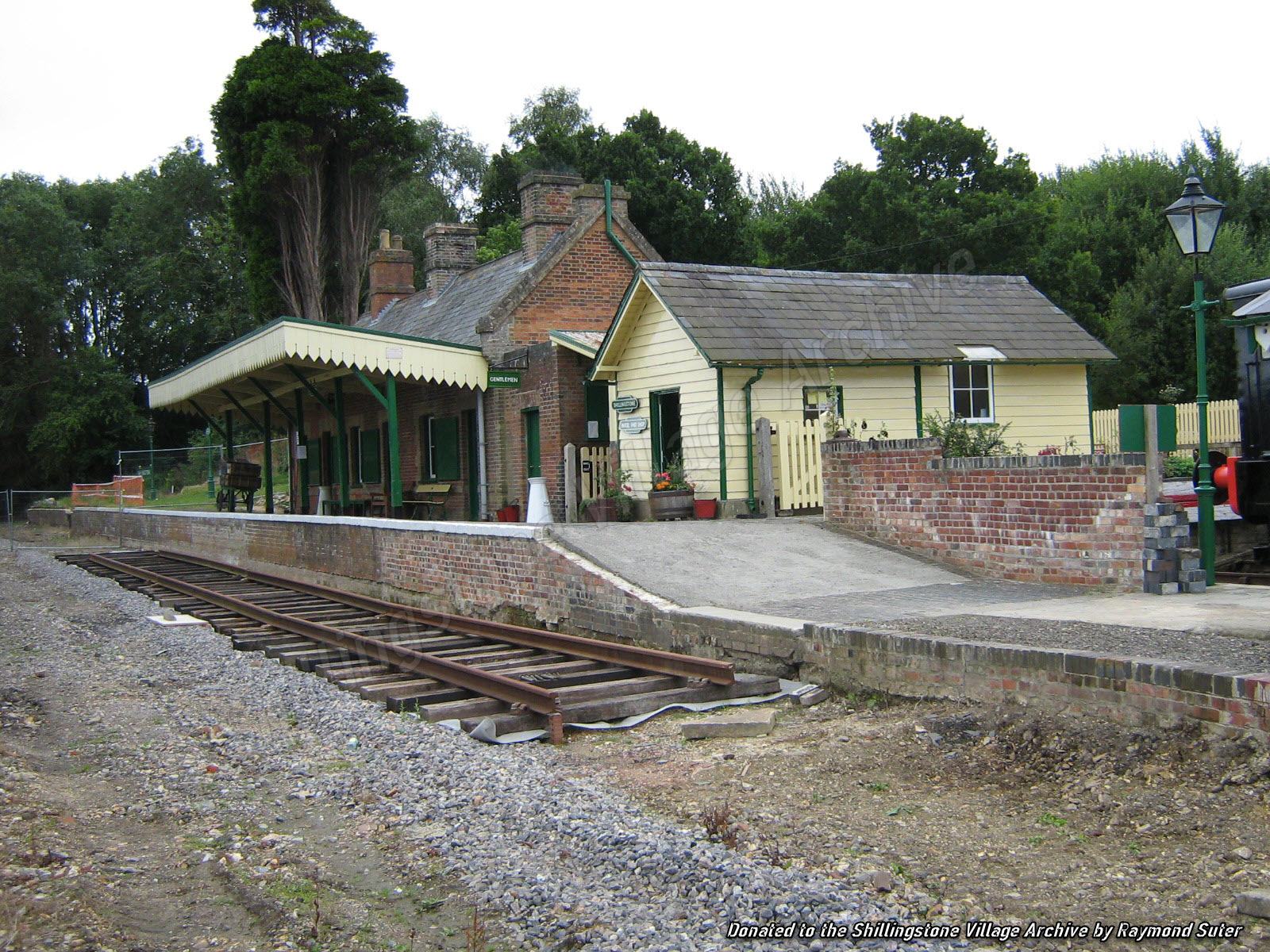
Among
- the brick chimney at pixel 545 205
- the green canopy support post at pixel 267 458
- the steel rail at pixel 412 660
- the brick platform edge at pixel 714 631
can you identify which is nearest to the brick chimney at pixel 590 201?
the brick chimney at pixel 545 205

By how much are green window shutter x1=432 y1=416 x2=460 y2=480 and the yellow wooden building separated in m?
5.62

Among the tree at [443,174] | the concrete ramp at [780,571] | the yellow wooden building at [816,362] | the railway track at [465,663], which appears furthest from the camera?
the tree at [443,174]

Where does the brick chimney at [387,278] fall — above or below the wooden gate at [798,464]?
above

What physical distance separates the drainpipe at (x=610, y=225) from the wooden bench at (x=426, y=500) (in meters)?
6.01

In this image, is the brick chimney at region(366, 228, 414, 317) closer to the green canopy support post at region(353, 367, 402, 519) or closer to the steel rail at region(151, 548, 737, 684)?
the green canopy support post at region(353, 367, 402, 519)

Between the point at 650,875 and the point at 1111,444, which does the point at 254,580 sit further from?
the point at 1111,444

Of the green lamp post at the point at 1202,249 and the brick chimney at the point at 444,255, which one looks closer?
the green lamp post at the point at 1202,249

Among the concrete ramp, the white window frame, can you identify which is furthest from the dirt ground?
the white window frame

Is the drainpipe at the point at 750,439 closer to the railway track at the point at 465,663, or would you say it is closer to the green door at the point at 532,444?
the railway track at the point at 465,663

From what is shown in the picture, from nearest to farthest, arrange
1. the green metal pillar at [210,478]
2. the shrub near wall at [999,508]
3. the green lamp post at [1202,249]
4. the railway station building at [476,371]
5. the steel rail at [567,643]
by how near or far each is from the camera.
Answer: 1. the steel rail at [567,643]
2. the green lamp post at [1202,249]
3. the shrub near wall at [999,508]
4. the railway station building at [476,371]
5. the green metal pillar at [210,478]

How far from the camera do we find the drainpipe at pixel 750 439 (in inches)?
611

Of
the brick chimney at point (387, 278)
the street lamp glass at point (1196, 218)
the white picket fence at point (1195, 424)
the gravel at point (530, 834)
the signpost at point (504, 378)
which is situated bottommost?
the gravel at point (530, 834)

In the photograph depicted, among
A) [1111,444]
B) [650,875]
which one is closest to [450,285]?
[1111,444]

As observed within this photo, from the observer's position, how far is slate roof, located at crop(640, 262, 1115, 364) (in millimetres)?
15750
